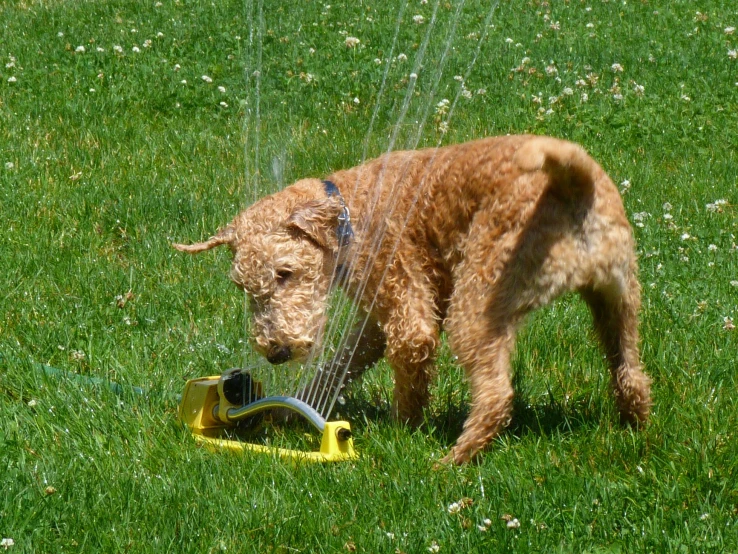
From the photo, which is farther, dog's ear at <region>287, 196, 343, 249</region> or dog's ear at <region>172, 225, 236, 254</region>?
dog's ear at <region>172, 225, 236, 254</region>

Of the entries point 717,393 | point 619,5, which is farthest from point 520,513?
point 619,5

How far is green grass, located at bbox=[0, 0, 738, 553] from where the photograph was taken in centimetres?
306

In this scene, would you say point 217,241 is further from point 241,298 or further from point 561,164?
point 561,164

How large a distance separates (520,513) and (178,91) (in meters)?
5.70

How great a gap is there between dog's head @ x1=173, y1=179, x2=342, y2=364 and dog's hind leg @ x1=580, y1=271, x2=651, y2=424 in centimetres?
104

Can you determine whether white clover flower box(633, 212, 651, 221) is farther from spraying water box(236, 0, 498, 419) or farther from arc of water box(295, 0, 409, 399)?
arc of water box(295, 0, 409, 399)

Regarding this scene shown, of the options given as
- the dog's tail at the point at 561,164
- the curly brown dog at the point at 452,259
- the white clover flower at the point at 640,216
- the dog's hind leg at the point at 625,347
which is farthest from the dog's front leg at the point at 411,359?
the white clover flower at the point at 640,216

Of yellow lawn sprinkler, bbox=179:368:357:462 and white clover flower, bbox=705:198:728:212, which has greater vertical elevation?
white clover flower, bbox=705:198:728:212

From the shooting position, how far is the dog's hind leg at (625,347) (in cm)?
371

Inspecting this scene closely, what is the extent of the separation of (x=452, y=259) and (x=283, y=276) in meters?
0.69

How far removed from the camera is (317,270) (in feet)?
13.2

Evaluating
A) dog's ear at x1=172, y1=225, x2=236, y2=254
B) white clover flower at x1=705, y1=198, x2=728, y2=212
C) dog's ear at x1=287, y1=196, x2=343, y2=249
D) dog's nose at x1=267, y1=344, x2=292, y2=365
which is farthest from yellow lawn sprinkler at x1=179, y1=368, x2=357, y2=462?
white clover flower at x1=705, y1=198, x2=728, y2=212

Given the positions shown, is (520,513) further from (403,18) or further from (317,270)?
(403,18)

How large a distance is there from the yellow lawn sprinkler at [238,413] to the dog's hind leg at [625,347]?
105 cm
